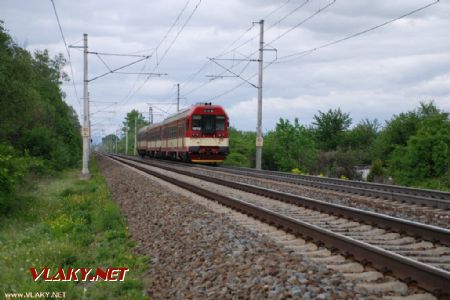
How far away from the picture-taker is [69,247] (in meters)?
10.2

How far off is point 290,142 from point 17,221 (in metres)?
35.5

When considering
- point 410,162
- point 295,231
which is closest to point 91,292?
point 295,231

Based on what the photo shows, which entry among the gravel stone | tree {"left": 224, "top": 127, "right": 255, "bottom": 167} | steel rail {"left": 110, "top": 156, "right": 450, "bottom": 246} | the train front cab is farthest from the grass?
tree {"left": 224, "top": 127, "right": 255, "bottom": 167}

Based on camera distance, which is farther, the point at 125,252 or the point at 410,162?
the point at 410,162

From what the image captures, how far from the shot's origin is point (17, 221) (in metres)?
15.5

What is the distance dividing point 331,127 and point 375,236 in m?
58.0

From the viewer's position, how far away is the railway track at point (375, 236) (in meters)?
6.21

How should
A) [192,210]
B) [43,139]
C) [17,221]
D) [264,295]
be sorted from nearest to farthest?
[264,295] < [192,210] < [17,221] < [43,139]

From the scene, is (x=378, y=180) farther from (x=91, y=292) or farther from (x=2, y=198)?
(x=91, y=292)

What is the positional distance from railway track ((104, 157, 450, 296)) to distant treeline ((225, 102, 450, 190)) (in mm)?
18384

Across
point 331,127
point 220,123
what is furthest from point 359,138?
point 220,123

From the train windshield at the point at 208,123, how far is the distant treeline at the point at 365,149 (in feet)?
18.9

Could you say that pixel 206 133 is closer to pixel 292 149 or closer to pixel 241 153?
pixel 292 149

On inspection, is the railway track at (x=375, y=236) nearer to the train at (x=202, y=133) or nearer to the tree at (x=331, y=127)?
the train at (x=202, y=133)
